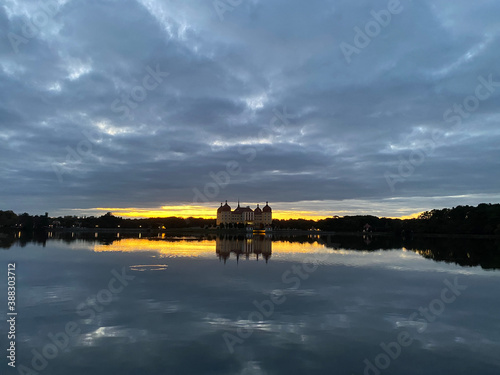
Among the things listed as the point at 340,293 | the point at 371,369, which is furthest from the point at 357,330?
the point at 340,293

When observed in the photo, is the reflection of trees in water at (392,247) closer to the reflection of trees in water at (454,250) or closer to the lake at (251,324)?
the reflection of trees in water at (454,250)

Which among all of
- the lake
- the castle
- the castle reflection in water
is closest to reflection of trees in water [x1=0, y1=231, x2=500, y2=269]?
the castle reflection in water

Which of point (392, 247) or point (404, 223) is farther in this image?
point (404, 223)

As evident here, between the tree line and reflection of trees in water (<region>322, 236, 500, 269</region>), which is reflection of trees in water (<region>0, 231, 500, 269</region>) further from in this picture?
A: the tree line

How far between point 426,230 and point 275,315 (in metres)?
115

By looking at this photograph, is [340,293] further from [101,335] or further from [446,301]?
[101,335]

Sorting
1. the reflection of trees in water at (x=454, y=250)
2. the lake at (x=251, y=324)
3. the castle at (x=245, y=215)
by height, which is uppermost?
the castle at (x=245, y=215)

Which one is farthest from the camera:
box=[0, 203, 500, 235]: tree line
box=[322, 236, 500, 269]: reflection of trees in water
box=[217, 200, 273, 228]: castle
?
box=[217, 200, 273, 228]: castle

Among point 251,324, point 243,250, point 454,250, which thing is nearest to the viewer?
point 251,324

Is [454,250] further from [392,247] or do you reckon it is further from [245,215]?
[245,215]

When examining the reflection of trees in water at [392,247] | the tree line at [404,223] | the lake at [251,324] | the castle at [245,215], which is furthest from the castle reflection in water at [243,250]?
the castle at [245,215]

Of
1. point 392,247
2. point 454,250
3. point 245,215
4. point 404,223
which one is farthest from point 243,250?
point 245,215

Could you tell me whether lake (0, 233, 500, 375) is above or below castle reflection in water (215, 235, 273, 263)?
below

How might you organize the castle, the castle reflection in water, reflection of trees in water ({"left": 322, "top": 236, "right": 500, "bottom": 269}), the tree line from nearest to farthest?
1. reflection of trees in water ({"left": 322, "top": 236, "right": 500, "bottom": 269})
2. the castle reflection in water
3. the tree line
4. the castle
